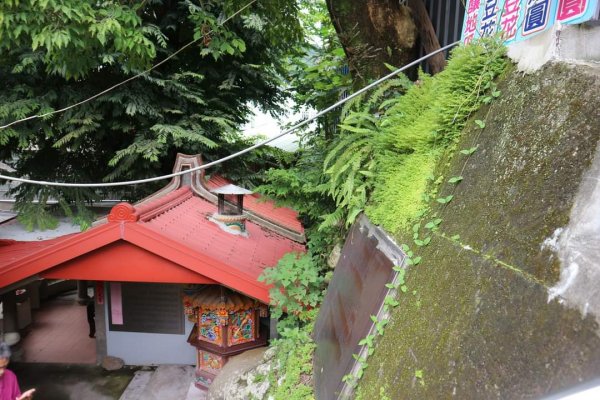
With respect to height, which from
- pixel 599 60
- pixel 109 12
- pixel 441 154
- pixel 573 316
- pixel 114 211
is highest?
pixel 109 12

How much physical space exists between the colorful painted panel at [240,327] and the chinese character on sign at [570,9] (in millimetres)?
5214

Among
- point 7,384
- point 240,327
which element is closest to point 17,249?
point 7,384

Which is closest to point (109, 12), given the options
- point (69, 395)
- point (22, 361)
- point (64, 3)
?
point (64, 3)

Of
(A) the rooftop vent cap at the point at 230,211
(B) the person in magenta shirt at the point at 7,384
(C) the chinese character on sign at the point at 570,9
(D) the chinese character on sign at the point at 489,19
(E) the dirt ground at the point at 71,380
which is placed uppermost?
(D) the chinese character on sign at the point at 489,19

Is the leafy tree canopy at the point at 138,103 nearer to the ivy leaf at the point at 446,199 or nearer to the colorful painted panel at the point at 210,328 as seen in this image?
the colorful painted panel at the point at 210,328

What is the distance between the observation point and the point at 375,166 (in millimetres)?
3680

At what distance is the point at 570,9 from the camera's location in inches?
83.7

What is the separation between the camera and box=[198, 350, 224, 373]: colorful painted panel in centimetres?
600

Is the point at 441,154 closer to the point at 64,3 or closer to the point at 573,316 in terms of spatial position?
the point at 573,316

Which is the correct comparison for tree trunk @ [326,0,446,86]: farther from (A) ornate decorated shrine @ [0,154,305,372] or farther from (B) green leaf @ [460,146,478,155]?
(B) green leaf @ [460,146,478,155]

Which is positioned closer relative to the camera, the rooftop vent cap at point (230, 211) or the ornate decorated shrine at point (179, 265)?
the ornate decorated shrine at point (179, 265)

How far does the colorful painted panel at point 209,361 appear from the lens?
600cm

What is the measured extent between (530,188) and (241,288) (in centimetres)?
364

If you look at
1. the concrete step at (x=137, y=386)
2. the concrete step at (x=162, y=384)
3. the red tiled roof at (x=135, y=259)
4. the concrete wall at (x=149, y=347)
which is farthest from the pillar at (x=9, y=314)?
the red tiled roof at (x=135, y=259)
